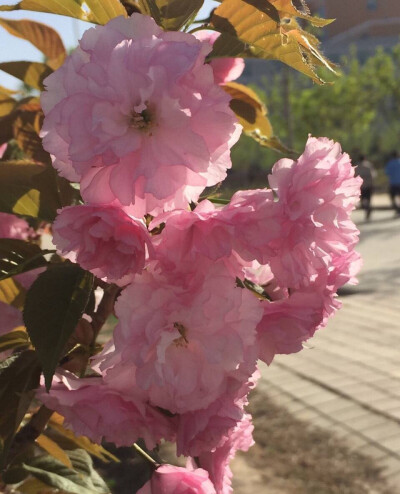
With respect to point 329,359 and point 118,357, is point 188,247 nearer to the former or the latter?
point 118,357

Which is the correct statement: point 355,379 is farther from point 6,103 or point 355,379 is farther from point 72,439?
point 6,103

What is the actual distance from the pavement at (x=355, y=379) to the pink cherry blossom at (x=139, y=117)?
2108 millimetres

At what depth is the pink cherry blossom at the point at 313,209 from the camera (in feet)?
2.56

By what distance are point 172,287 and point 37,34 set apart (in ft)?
2.46

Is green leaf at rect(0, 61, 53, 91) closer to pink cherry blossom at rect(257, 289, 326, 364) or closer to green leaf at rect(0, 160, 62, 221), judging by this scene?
green leaf at rect(0, 160, 62, 221)

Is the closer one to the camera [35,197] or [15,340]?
[35,197]

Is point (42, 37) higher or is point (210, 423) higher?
point (42, 37)

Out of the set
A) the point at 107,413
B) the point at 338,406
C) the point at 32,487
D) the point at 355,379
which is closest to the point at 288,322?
the point at 107,413

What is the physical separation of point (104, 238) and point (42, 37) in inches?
28.3

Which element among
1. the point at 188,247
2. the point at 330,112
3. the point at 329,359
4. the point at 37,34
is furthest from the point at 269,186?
the point at 330,112

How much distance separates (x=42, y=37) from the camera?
53.1 inches

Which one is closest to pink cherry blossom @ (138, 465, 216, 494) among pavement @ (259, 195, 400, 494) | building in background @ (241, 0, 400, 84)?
pavement @ (259, 195, 400, 494)

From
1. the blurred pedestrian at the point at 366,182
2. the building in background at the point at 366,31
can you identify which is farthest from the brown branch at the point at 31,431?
the building in background at the point at 366,31

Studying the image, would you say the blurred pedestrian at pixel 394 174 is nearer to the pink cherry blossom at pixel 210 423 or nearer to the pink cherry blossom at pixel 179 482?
the pink cherry blossom at pixel 179 482
